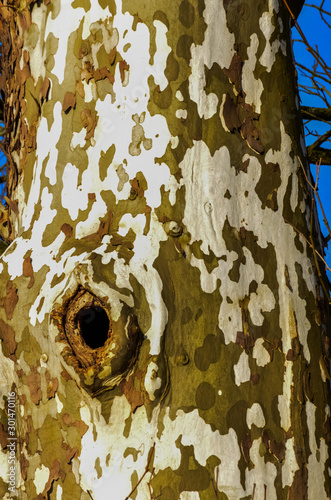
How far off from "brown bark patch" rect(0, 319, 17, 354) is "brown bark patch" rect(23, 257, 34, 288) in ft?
0.52

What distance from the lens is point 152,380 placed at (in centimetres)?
153

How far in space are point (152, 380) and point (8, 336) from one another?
55cm

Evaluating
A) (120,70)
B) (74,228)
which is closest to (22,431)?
(74,228)

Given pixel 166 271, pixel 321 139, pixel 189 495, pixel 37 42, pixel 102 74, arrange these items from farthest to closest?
pixel 321 139 < pixel 37 42 < pixel 102 74 < pixel 166 271 < pixel 189 495

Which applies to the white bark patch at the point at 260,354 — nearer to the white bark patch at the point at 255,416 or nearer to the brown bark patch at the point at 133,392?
the white bark patch at the point at 255,416

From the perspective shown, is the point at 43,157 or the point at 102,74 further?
the point at 43,157

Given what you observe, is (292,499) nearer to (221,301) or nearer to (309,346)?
(309,346)

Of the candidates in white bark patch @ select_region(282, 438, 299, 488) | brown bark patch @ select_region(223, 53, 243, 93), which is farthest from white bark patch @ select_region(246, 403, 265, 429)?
brown bark patch @ select_region(223, 53, 243, 93)

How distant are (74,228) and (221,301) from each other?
0.52 metres

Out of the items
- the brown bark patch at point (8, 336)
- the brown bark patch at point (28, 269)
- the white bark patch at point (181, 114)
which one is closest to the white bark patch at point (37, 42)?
the white bark patch at point (181, 114)

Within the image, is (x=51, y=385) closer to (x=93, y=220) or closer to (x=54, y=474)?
(x=54, y=474)

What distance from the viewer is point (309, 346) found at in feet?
5.85

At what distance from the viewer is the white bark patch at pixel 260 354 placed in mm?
1660

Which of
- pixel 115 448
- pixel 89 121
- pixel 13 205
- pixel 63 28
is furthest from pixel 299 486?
pixel 63 28
